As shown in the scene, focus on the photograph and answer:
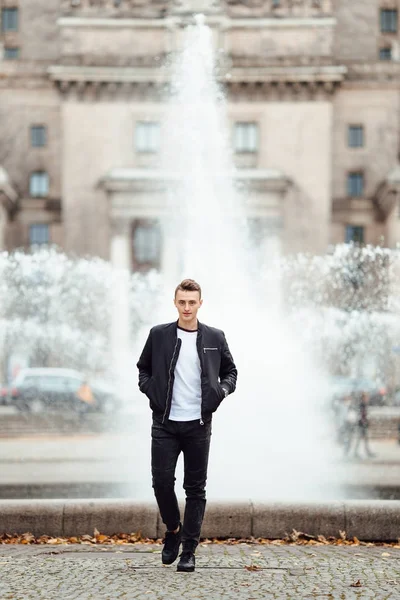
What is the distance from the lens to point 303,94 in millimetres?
59250

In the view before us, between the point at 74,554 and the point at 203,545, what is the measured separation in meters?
1.24

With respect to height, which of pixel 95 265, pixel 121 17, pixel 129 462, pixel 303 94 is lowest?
pixel 129 462

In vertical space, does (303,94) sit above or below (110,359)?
above

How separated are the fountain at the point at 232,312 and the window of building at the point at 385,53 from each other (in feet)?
42.3

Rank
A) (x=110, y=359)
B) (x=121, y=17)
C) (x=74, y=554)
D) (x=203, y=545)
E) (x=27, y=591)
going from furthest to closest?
(x=121, y=17) < (x=110, y=359) < (x=203, y=545) < (x=74, y=554) < (x=27, y=591)

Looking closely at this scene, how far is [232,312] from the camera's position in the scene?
18.0m

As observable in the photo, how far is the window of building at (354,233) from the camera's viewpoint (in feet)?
201

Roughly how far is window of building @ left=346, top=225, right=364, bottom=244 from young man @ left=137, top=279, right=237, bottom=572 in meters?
53.8

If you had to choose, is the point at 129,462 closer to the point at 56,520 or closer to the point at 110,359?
the point at 56,520

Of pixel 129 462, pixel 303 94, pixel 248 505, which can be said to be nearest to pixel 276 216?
pixel 303 94

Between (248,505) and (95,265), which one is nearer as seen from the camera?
(248,505)

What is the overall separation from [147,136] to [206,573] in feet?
172

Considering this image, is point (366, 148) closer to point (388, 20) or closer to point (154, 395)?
point (388, 20)

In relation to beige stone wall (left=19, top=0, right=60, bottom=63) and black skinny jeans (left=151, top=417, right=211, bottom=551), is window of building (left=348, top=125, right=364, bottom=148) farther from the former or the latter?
black skinny jeans (left=151, top=417, right=211, bottom=551)
